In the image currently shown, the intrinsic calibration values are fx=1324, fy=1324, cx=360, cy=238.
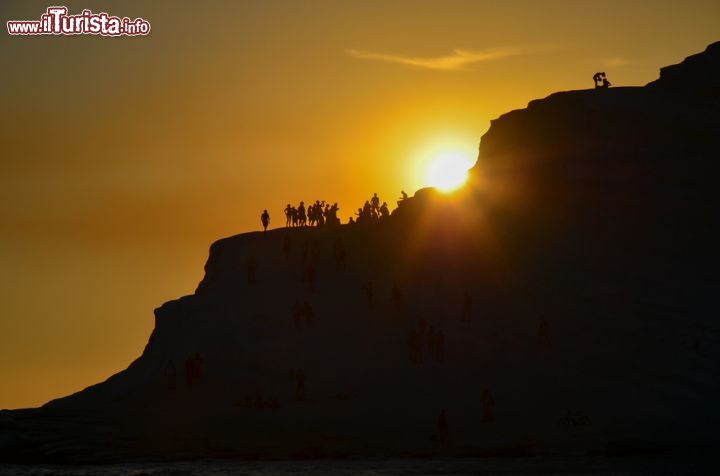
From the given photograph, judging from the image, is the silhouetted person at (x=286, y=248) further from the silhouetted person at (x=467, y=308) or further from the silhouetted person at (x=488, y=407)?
the silhouetted person at (x=488, y=407)

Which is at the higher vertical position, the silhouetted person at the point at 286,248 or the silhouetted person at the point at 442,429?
the silhouetted person at the point at 286,248

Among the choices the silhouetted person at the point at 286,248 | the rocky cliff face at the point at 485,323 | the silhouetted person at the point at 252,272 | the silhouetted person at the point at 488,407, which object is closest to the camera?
the rocky cliff face at the point at 485,323

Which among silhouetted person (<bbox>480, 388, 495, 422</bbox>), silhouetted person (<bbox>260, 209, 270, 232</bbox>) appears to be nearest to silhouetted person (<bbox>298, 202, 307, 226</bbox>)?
silhouetted person (<bbox>260, 209, 270, 232</bbox>)

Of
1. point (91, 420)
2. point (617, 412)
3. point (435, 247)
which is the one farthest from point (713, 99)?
point (91, 420)

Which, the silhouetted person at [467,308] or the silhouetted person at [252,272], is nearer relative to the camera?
the silhouetted person at [467,308]

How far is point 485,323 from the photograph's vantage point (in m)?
71.6

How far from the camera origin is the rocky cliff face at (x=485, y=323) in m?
61.3

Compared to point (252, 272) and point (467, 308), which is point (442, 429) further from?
point (252, 272)

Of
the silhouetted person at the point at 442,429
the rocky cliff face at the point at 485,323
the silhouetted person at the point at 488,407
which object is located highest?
the rocky cliff face at the point at 485,323

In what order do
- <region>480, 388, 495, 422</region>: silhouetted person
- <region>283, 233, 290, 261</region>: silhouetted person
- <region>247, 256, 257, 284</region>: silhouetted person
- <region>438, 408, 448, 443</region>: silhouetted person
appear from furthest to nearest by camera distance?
<region>283, 233, 290, 261</region>: silhouetted person → <region>247, 256, 257, 284</region>: silhouetted person → <region>480, 388, 495, 422</region>: silhouetted person → <region>438, 408, 448, 443</region>: silhouetted person

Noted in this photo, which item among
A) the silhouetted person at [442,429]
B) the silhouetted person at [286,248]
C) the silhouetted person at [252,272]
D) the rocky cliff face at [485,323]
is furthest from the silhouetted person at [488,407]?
the silhouetted person at [286,248]

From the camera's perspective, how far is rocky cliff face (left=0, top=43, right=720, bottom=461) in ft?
201

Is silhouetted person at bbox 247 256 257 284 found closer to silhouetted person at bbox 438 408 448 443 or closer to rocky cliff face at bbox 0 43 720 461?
rocky cliff face at bbox 0 43 720 461

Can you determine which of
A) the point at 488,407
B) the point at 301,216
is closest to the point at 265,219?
the point at 301,216
